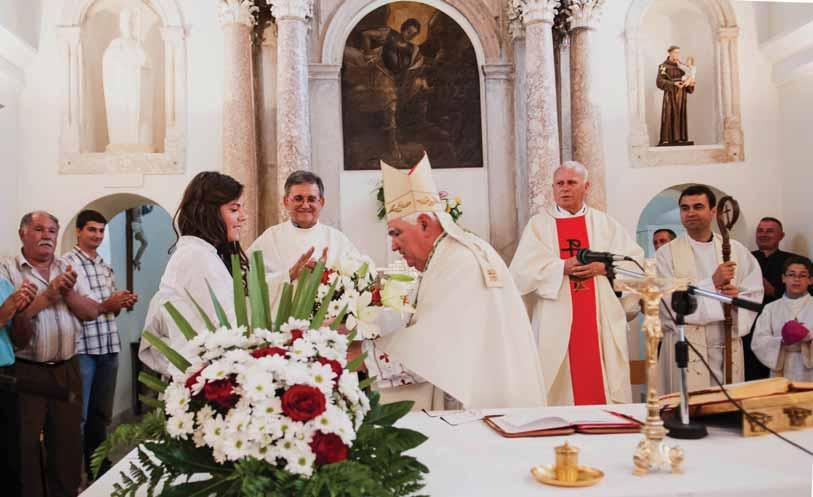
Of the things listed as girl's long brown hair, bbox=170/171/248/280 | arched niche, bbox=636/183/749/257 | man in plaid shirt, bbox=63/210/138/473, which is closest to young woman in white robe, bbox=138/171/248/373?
girl's long brown hair, bbox=170/171/248/280

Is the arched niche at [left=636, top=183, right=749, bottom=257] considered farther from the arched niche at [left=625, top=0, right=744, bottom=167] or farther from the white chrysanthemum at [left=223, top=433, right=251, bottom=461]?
the white chrysanthemum at [left=223, top=433, right=251, bottom=461]

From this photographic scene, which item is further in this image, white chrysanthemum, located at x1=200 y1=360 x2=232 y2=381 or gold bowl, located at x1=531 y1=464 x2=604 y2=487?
gold bowl, located at x1=531 y1=464 x2=604 y2=487

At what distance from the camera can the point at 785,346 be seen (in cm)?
579

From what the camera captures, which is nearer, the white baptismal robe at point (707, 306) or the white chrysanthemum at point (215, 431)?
the white chrysanthemum at point (215, 431)

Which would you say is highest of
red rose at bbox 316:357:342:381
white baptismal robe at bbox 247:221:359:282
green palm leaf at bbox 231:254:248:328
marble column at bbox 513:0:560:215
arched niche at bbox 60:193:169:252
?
marble column at bbox 513:0:560:215

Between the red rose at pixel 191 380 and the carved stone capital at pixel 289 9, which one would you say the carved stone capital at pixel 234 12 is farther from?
the red rose at pixel 191 380

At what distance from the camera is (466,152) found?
9.42 metres

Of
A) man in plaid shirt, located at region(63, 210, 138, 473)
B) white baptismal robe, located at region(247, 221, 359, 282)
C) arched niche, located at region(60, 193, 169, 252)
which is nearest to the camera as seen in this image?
white baptismal robe, located at region(247, 221, 359, 282)

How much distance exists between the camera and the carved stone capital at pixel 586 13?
867 centimetres

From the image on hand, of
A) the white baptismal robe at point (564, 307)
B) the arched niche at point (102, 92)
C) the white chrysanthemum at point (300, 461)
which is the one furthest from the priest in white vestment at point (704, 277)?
the arched niche at point (102, 92)

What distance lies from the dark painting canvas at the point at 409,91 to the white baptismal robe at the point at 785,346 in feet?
14.5

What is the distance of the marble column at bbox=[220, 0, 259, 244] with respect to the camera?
8.32 meters

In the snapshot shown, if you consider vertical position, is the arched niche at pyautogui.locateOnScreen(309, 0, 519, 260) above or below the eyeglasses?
above

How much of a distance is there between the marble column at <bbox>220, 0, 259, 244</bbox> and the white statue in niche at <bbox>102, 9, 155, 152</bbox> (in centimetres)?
118
